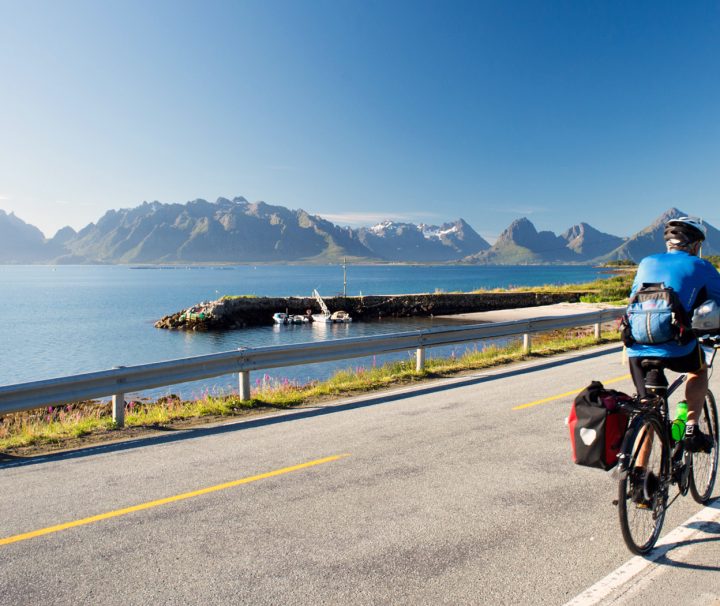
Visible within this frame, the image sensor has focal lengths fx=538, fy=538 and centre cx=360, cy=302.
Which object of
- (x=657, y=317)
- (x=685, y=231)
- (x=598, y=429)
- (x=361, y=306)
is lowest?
(x=361, y=306)

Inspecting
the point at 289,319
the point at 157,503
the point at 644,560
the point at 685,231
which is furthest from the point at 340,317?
the point at 644,560

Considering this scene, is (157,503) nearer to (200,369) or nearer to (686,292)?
(200,369)

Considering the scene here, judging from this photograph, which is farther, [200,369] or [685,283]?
[200,369]

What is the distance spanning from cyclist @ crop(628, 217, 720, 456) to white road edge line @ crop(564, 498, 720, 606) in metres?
0.65

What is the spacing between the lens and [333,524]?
4406 mm

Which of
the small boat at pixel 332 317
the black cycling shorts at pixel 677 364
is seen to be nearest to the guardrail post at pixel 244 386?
the black cycling shorts at pixel 677 364

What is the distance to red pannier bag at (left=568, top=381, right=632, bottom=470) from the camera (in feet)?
11.5

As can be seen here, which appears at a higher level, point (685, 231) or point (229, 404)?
point (685, 231)

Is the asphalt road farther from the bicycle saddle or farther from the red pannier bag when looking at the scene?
the bicycle saddle

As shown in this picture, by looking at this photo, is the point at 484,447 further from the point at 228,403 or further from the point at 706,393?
the point at 228,403

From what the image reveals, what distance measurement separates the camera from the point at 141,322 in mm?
56156

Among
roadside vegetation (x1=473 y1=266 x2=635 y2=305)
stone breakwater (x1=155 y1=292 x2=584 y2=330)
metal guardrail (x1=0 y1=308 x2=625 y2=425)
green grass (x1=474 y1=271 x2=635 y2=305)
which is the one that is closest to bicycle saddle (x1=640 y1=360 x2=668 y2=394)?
metal guardrail (x1=0 y1=308 x2=625 y2=425)

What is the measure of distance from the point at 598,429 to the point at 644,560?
117 centimetres

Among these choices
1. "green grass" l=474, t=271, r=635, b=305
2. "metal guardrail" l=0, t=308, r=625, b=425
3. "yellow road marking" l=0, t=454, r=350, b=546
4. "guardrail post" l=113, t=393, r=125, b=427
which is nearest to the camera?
"yellow road marking" l=0, t=454, r=350, b=546
